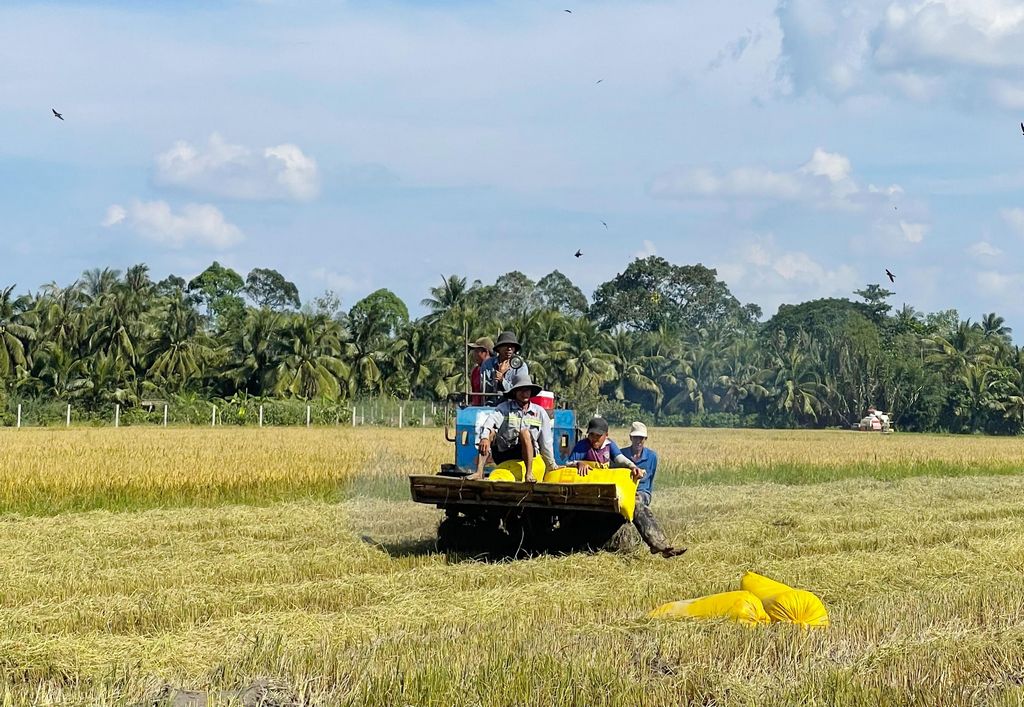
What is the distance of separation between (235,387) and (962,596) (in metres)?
50.6

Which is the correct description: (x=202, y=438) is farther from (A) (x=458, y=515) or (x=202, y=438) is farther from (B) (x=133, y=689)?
(B) (x=133, y=689)

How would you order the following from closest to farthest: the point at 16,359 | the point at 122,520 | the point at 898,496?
the point at 122,520
the point at 898,496
the point at 16,359

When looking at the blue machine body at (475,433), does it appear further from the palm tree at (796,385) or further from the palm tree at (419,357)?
the palm tree at (796,385)

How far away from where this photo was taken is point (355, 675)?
227 inches

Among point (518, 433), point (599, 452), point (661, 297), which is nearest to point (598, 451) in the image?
point (599, 452)

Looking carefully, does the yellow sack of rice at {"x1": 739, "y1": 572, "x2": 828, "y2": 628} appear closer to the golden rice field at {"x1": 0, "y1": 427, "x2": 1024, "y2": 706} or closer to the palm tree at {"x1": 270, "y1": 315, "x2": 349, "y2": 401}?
the golden rice field at {"x1": 0, "y1": 427, "x2": 1024, "y2": 706}

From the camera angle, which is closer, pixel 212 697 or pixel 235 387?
pixel 212 697

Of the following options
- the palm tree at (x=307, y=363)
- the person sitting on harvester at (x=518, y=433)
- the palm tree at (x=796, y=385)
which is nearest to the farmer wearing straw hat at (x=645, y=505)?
the person sitting on harvester at (x=518, y=433)

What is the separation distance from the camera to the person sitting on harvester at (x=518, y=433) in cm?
1069

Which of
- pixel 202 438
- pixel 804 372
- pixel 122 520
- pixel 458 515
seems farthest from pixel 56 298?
pixel 458 515

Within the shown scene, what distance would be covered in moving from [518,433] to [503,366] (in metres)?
0.91

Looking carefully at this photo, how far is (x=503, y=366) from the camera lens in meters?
11.5

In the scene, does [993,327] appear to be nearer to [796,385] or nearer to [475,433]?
[796,385]

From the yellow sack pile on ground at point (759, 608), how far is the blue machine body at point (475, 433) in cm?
371
